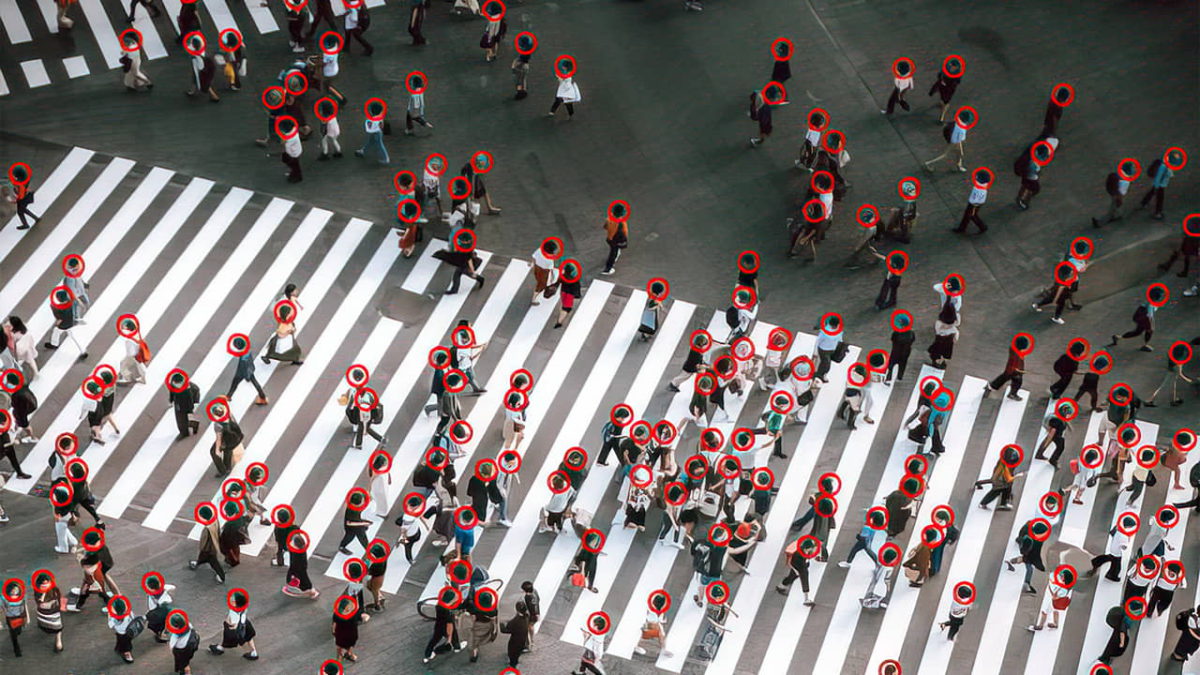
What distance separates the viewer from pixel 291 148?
3866 centimetres

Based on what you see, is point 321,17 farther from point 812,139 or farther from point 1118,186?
point 1118,186

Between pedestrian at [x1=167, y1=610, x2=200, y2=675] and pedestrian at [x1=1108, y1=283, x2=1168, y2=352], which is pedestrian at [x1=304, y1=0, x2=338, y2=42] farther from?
pedestrian at [x1=1108, y1=283, x2=1168, y2=352]

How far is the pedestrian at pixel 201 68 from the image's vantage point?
39719 millimetres

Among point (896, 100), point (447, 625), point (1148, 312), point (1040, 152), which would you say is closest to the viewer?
point (447, 625)

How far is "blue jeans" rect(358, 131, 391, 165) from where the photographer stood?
130 feet

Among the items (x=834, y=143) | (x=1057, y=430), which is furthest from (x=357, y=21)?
(x=1057, y=430)

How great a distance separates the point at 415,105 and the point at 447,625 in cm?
1295

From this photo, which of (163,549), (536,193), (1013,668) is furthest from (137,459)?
(1013,668)

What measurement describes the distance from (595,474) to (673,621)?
3.49m

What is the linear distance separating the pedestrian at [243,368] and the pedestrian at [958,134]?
15112mm

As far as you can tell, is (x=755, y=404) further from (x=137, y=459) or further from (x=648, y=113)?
(x=137, y=459)

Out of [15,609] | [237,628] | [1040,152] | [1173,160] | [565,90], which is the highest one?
[1173,160]

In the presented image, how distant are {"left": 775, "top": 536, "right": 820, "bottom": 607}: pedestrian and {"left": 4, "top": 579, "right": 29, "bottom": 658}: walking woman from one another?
12998 millimetres

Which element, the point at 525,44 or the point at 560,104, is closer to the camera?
the point at 525,44
